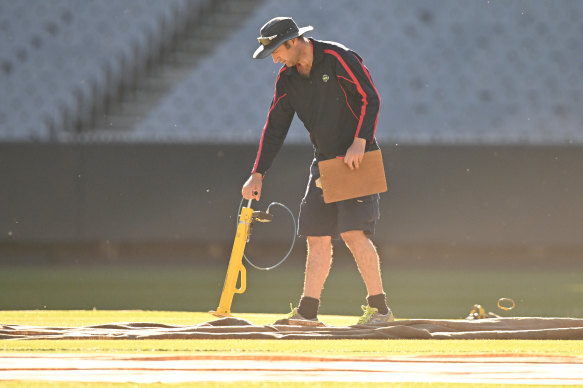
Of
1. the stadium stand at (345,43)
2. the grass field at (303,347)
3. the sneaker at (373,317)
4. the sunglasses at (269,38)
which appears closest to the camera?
the grass field at (303,347)

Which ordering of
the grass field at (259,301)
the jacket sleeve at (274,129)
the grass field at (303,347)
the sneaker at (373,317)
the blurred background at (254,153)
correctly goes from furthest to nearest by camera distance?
the blurred background at (254,153) < the jacket sleeve at (274,129) < the sneaker at (373,317) < the grass field at (259,301) < the grass field at (303,347)

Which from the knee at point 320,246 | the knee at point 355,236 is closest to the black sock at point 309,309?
the knee at point 320,246

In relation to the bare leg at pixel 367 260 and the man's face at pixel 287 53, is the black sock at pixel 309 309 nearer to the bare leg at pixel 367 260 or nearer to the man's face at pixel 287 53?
the bare leg at pixel 367 260

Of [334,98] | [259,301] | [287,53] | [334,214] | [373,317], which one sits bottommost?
[373,317]

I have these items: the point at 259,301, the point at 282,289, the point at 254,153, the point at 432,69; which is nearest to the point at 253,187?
the point at 259,301

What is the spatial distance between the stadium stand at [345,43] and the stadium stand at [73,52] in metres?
0.01

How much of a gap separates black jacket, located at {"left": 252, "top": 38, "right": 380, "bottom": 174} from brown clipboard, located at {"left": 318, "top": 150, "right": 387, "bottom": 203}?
8 cm

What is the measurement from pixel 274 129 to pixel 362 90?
1.61 feet

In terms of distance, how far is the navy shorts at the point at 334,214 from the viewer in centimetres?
433

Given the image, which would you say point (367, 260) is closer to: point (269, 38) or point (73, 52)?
point (269, 38)

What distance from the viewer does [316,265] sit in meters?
4.43

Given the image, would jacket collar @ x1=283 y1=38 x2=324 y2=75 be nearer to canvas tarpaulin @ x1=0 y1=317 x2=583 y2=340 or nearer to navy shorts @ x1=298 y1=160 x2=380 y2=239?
navy shorts @ x1=298 y1=160 x2=380 y2=239

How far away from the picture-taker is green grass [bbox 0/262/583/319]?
641 cm

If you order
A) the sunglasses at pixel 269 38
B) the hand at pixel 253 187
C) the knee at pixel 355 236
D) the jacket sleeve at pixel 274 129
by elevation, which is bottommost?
the knee at pixel 355 236
